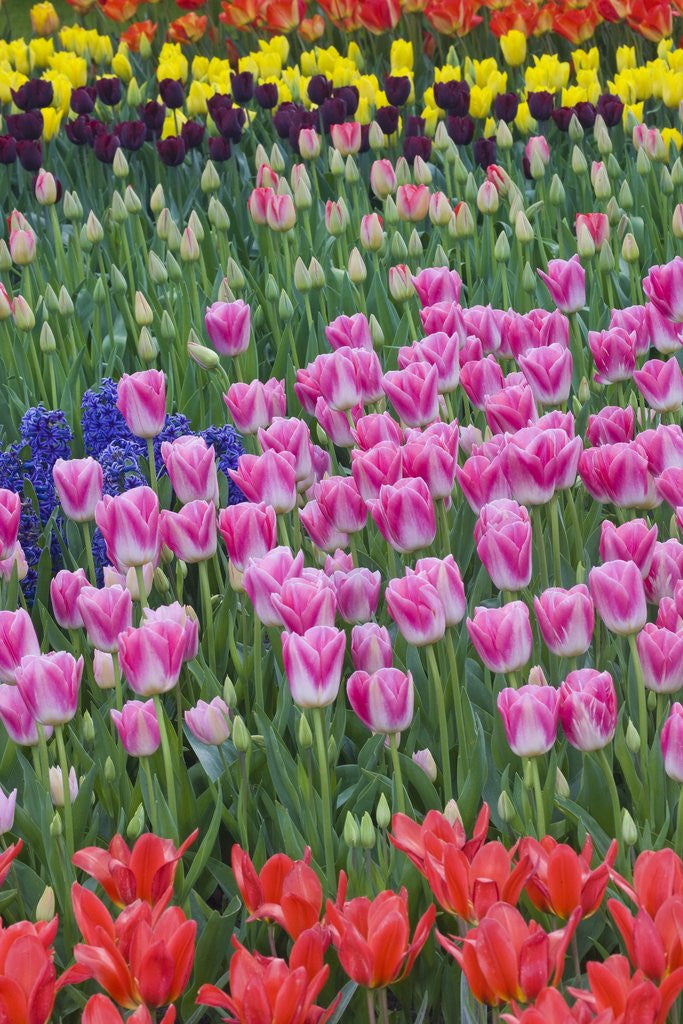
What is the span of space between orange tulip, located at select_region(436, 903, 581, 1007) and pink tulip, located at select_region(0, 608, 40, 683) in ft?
2.52

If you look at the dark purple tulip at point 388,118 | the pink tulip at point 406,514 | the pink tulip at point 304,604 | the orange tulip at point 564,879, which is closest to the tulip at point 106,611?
the pink tulip at point 304,604

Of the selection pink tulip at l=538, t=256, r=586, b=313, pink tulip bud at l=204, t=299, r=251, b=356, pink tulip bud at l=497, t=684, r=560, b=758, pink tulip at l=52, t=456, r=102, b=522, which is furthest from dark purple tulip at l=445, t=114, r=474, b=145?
pink tulip bud at l=497, t=684, r=560, b=758

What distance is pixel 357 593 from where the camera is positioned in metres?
1.88

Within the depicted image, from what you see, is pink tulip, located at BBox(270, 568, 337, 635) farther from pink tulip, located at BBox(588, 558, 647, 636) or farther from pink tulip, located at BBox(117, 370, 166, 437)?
pink tulip, located at BBox(117, 370, 166, 437)

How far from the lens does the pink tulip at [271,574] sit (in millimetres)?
1731

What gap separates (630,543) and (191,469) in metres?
0.71

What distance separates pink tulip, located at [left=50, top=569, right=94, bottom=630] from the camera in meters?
2.03

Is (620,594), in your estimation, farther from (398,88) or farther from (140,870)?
(398,88)

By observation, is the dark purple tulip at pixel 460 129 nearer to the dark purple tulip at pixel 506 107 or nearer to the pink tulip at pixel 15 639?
the dark purple tulip at pixel 506 107

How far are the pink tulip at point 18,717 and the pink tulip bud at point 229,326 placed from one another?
1209 mm

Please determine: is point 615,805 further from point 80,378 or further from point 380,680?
point 80,378

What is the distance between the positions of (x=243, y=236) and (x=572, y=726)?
3534mm

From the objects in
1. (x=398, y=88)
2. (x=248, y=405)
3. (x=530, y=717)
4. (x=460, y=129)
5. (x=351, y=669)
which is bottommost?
(x=351, y=669)

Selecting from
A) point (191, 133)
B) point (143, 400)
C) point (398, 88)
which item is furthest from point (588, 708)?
point (398, 88)
